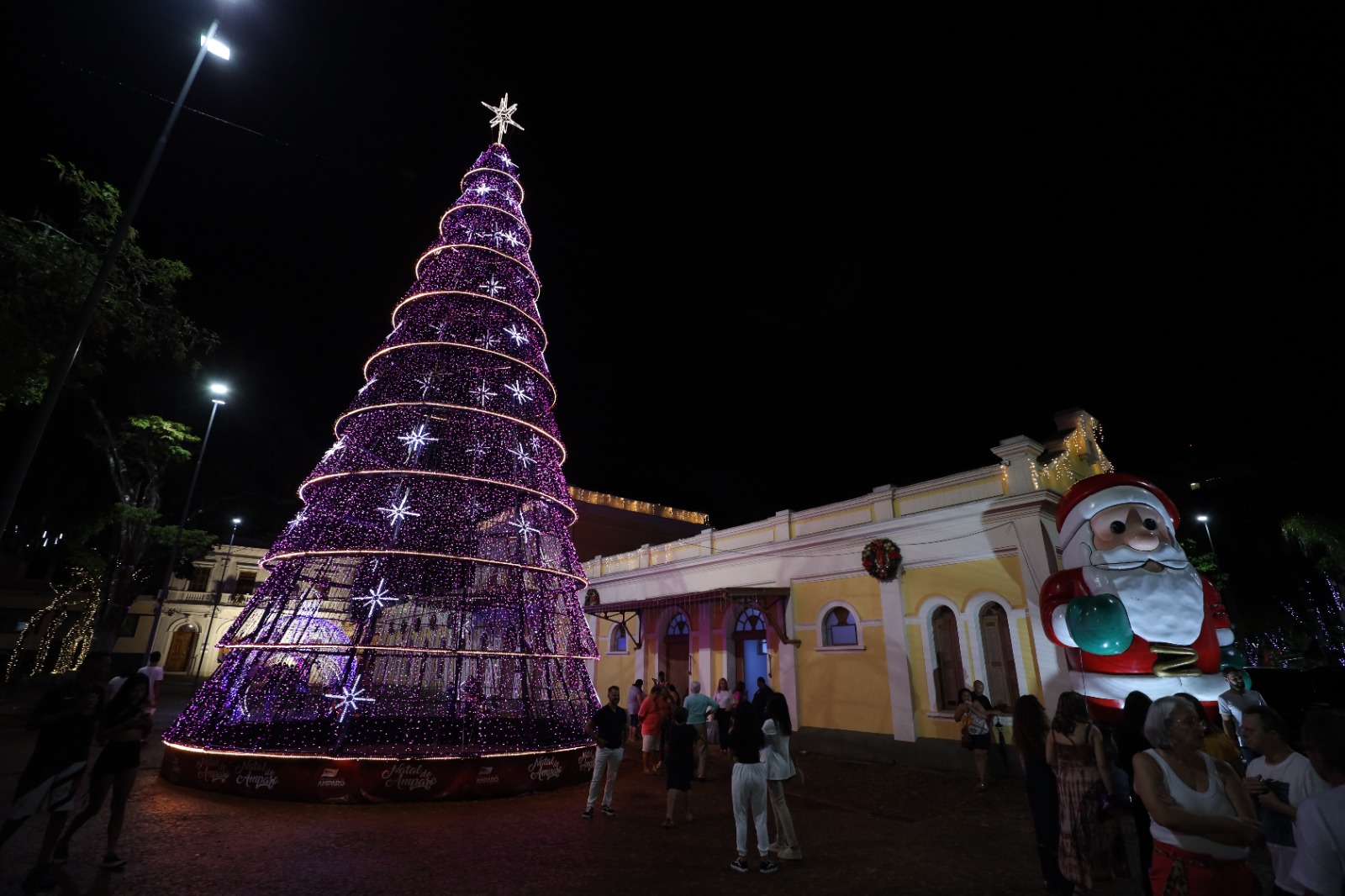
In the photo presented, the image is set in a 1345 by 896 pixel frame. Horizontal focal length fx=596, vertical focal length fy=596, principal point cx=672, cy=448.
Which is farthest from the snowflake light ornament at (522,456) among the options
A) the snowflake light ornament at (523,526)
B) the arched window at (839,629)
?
the arched window at (839,629)

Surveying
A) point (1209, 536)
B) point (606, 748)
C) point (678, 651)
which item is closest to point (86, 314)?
point (606, 748)

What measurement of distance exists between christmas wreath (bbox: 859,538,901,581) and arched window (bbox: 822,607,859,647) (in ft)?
4.43

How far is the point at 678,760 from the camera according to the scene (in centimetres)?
749

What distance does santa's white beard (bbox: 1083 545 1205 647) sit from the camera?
8250 mm

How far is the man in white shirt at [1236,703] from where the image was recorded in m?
7.49

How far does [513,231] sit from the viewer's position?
1307cm

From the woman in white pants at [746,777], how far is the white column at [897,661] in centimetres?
752

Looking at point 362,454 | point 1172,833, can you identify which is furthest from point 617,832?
point 362,454

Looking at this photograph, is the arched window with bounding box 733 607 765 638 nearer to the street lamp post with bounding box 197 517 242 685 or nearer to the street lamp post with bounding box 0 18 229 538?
the street lamp post with bounding box 0 18 229 538

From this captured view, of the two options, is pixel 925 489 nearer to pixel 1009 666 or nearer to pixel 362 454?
pixel 1009 666

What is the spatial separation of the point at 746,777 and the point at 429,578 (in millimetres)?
6290

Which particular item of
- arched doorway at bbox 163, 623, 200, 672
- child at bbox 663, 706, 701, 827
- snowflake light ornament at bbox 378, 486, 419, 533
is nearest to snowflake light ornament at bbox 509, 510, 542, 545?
snowflake light ornament at bbox 378, 486, 419, 533

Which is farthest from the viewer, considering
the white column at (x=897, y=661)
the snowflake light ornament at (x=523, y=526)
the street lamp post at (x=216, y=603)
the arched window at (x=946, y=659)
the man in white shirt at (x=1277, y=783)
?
the street lamp post at (x=216, y=603)

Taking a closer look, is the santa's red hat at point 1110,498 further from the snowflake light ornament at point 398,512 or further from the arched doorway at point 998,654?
the snowflake light ornament at point 398,512
